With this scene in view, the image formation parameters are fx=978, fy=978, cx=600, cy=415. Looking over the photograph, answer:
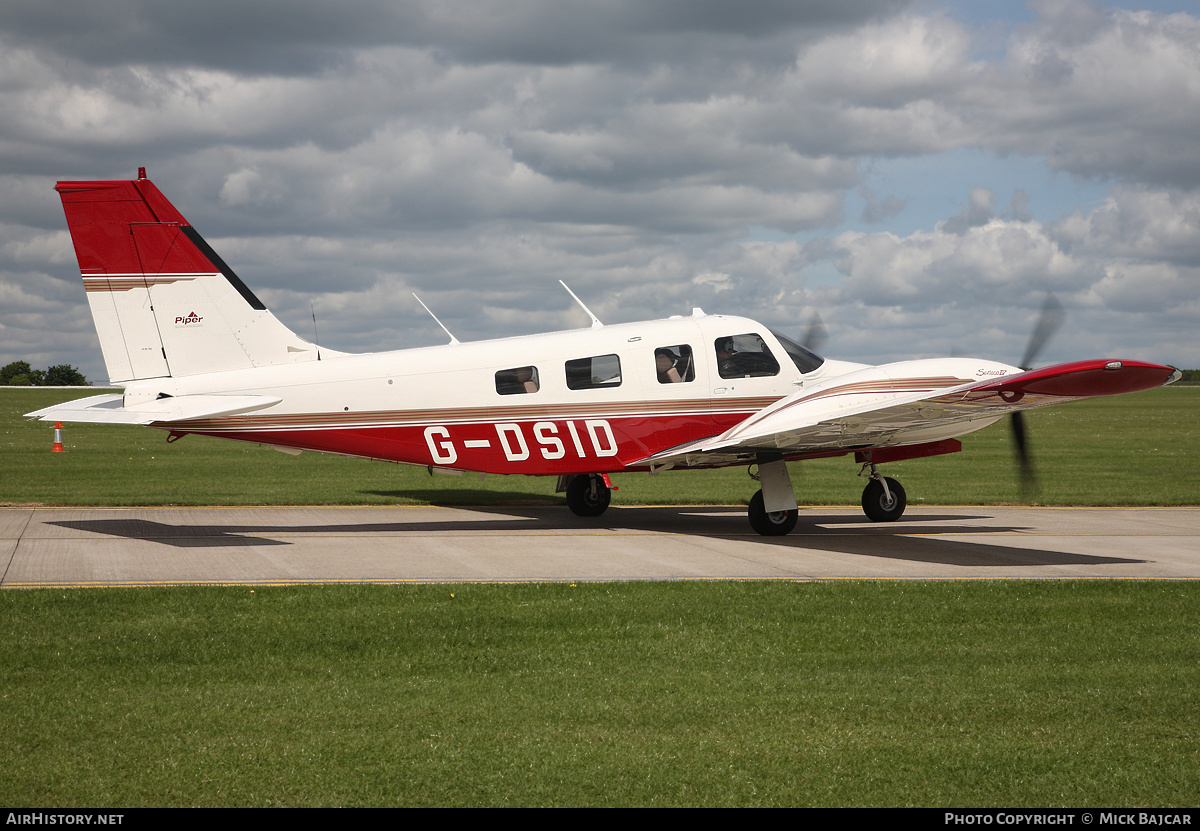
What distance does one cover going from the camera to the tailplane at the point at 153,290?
1455 cm

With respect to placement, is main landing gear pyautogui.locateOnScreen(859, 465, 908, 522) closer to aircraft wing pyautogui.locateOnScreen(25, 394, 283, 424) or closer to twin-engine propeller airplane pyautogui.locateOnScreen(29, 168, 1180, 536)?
twin-engine propeller airplane pyautogui.locateOnScreen(29, 168, 1180, 536)

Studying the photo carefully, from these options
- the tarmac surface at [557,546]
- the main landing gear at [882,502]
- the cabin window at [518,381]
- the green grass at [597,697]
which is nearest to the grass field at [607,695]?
the green grass at [597,697]

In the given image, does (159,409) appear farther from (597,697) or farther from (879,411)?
(879,411)

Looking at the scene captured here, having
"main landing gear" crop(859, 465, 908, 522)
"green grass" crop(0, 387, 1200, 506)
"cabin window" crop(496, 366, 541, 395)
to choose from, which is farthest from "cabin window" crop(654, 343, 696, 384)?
"green grass" crop(0, 387, 1200, 506)

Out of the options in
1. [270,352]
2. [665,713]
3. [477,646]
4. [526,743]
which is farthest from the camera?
[270,352]

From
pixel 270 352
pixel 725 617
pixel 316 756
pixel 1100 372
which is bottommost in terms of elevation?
pixel 725 617

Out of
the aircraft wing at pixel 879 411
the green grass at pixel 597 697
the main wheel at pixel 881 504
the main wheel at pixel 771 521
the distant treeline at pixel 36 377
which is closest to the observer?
the green grass at pixel 597 697

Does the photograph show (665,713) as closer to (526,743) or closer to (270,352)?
(526,743)

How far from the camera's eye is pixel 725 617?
969 cm

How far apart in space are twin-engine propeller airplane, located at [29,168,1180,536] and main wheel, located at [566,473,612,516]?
7.81 feet

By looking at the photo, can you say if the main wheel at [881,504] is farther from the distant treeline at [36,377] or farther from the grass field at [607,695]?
the distant treeline at [36,377]

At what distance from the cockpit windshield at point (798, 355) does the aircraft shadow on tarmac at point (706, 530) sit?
280 centimetres
